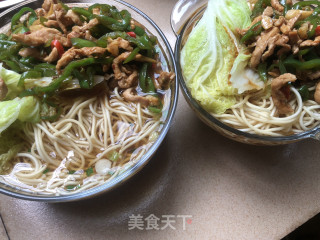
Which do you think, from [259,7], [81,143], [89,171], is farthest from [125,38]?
[259,7]

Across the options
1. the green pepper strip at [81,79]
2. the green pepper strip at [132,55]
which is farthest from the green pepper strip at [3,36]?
the green pepper strip at [132,55]

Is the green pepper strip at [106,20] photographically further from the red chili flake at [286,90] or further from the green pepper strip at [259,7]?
the red chili flake at [286,90]

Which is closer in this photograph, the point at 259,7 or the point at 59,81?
the point at 59,81

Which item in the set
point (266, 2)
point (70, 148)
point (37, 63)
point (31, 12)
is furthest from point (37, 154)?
point (266, 2)

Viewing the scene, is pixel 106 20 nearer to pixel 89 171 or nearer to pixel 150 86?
pixel 150 86

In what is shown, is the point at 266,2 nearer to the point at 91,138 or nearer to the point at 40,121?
the point at 91,138

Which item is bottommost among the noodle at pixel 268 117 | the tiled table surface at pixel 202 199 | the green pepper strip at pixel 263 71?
the tiled table surface at pixel 202 199
